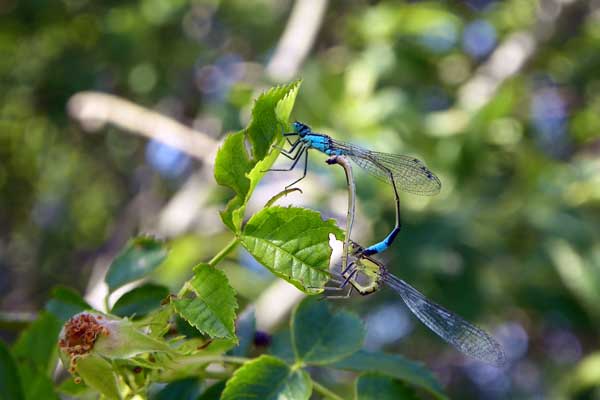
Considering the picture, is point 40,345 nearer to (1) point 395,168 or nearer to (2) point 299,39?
(1) point 395,168

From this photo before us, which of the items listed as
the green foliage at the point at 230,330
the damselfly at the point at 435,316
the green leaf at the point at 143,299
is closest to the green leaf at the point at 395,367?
the green foliage at the point at 230,330

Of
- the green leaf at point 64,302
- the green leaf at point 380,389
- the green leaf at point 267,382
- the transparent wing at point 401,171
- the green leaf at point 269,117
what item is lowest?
the green leaf at point 64,302

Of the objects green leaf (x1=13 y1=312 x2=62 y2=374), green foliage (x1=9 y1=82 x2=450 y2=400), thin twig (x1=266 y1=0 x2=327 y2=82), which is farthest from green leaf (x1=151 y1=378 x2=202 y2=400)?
thin twig (x1=266 y1=0 x2=327 y2=82)

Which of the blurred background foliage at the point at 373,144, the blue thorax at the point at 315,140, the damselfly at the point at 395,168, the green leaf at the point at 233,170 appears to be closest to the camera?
the green leaf at the point at 233,170

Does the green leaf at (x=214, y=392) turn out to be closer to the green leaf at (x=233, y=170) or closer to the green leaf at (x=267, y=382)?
the green leaf at (x=267, y=382)

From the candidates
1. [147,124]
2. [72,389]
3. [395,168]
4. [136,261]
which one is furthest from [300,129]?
[147,124]

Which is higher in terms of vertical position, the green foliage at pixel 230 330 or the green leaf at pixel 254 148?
the green leaf at pixel 254 148
